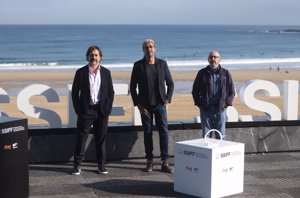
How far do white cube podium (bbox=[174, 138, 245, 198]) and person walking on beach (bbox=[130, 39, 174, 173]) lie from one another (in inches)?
44.3

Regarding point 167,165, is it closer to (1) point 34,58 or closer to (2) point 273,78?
(2) point 273,78

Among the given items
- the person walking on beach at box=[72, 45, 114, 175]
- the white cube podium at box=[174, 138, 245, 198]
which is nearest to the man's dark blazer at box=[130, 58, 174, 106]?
the person walking on beach at box=[72, 45, 114, 175]

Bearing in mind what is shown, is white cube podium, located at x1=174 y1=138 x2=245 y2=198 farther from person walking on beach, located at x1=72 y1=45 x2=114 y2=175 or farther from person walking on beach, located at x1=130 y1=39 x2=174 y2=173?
person walking on beach, located at x1=72 y1=45 x2=114 y2=175

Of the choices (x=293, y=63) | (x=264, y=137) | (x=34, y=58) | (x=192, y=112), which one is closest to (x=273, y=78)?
(x=293, y=63)

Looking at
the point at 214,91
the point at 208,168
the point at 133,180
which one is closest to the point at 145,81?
the point at 214,91

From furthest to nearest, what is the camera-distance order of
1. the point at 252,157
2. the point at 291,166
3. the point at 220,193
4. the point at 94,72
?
the point at 252,157 < the point at 291,166 < the point at 94,72 < the point at 220,193

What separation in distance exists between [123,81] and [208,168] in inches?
620

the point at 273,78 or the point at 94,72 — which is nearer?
the point at 94,72

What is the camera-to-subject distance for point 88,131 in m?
8.51

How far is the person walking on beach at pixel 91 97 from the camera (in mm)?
8312

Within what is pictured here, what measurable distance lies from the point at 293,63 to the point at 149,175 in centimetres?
2922

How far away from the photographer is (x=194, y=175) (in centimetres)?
735

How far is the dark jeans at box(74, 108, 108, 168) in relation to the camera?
27.5 feet

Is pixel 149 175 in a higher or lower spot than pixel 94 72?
lower
